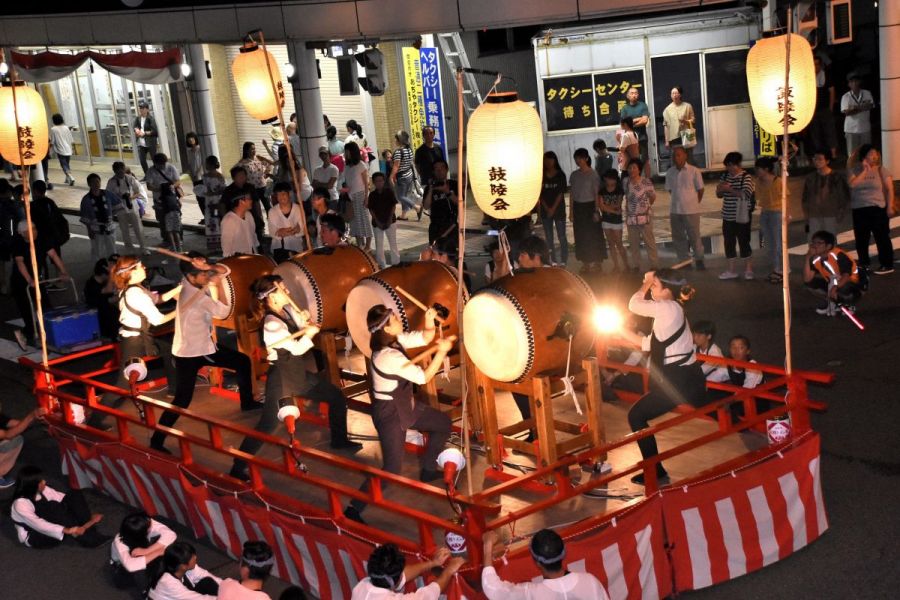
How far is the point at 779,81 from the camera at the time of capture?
1184 cm

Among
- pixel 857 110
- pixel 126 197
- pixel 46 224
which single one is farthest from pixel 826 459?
pixel 126 197

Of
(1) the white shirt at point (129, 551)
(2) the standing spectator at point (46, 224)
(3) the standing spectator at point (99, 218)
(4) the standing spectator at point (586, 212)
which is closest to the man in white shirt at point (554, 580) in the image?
(1) the white shirt at point (129, 551)

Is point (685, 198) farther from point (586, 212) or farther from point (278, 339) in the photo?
point (278, 339)

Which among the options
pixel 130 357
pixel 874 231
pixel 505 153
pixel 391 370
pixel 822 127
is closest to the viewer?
pixel 391 370

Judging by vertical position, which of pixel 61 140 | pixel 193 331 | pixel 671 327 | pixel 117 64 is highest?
pixel 117 64

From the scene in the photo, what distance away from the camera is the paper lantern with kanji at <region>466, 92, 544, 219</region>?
30.8 ft

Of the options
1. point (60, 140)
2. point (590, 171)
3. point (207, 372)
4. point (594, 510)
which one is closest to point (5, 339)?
point (207, 372)

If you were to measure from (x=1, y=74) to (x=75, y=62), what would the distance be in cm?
475

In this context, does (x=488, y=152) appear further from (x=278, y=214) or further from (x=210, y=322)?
(x=278, y=214)

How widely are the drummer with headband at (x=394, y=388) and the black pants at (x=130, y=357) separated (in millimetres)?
3444

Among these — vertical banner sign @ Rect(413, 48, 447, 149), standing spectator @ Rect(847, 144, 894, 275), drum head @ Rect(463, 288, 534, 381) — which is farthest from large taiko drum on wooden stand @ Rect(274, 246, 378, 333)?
vertical banner sign @ Rect(413, 48, 447, 149)

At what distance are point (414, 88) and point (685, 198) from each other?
8659mm

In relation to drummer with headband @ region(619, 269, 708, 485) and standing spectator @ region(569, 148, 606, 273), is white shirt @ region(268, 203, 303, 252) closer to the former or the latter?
standing spectator @ region(569, 148, 606, 273)

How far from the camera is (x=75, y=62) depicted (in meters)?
19.4
